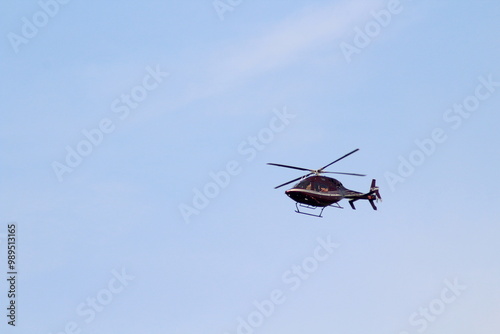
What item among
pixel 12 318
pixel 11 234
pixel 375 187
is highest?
pixel 11 234

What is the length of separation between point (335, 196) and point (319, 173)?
8.20 feet

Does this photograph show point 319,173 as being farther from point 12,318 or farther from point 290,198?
point 12,318

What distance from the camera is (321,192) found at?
98.8 m

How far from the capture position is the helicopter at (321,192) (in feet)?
323

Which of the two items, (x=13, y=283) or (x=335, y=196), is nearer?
(x=13, y=283)

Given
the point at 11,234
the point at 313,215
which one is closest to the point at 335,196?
the point at 313,215

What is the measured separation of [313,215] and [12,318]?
25.0 meters

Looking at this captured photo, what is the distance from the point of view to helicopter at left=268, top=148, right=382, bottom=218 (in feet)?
323

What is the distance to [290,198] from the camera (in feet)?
326

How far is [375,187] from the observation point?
99875mm

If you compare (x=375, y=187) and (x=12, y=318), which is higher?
(x=12, y=318)

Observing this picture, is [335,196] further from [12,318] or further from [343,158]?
[12,318]

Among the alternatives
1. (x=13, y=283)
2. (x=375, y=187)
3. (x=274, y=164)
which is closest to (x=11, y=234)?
(x=13, y=283)

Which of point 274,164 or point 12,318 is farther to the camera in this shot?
point 274,164
